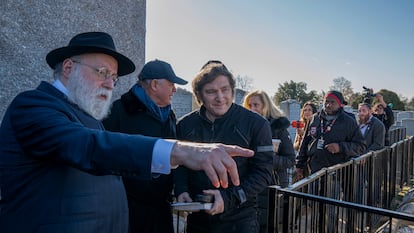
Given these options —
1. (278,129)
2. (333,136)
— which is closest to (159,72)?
(278,129)

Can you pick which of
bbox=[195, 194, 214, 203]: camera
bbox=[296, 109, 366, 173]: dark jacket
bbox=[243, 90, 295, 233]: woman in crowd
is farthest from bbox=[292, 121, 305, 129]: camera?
bbox=[195, 194, 214, 203]: camera

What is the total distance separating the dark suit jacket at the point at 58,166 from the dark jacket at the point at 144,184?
76cm

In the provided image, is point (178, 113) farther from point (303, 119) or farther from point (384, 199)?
point (384, 199)

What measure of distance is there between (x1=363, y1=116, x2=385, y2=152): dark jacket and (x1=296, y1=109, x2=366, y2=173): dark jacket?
1523 millimetres

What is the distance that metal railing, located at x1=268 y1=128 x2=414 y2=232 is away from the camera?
2059 millimetres

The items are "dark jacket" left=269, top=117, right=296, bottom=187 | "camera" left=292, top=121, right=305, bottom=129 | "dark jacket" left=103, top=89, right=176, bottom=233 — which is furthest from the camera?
"camera" left=292, top=121, right=305, bottom=129

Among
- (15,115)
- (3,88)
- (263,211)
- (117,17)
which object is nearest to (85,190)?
(15,115)

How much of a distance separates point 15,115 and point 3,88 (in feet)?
5.26

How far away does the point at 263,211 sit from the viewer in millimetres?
2992

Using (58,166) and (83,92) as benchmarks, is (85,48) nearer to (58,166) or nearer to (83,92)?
(83,92)

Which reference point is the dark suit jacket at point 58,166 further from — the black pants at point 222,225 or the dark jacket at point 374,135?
the dark jacket at point 374,135

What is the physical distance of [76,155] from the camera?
0.98 meters

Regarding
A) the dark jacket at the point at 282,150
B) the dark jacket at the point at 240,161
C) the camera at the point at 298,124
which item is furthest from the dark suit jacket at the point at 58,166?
the camera at the point at 298,124

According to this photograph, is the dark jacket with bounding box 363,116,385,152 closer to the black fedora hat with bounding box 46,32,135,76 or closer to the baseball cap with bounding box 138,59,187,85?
the baseball cap with bounding box 138,59,187,85
